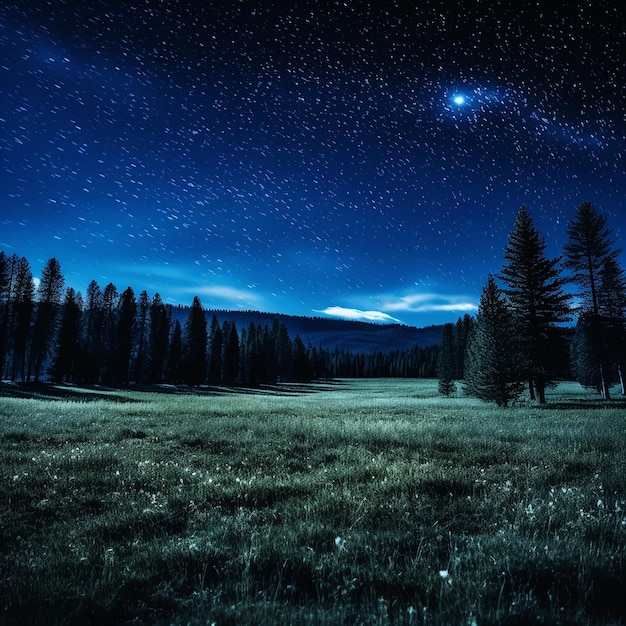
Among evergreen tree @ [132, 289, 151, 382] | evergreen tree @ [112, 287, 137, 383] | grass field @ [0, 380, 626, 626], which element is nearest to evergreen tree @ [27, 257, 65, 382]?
evergreen tree @ [112, 287, 137, 383]

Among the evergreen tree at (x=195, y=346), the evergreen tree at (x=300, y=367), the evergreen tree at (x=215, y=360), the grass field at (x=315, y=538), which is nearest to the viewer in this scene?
the grass field at (x=315, y=538)

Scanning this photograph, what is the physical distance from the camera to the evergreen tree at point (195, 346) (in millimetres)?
67938

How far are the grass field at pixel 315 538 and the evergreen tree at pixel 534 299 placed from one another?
2171cm

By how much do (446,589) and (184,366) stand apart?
235ft

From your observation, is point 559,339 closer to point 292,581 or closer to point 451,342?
point 292,581

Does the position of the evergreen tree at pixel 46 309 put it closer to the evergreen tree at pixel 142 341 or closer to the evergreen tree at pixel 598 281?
the evergreen tree at pixel 142 341

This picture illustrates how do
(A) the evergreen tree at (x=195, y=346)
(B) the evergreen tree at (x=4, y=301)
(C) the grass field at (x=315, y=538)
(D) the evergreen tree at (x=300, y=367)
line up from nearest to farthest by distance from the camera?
(C) the grass field at (x=315, y=538) → (B) the evergreen tree at (x=4, y=301) → (A) the evergreen tree at (x=195, y=346) → (D) the evergreen tree at (x=300, y=367)

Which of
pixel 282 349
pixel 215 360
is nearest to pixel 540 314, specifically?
pixel 215 360

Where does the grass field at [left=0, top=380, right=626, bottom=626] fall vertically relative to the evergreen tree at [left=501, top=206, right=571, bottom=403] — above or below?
below

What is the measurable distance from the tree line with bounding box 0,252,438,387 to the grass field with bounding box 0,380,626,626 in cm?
5306

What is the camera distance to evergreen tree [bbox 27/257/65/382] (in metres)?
49.7

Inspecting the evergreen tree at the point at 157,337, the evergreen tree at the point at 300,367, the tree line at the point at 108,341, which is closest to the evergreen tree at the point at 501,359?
the tree line at the point at 108,341

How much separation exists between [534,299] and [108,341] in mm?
64286

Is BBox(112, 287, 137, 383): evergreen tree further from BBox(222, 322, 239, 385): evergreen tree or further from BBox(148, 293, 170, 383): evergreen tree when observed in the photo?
BBox(222, 322, 239, 385): evergreen tree
